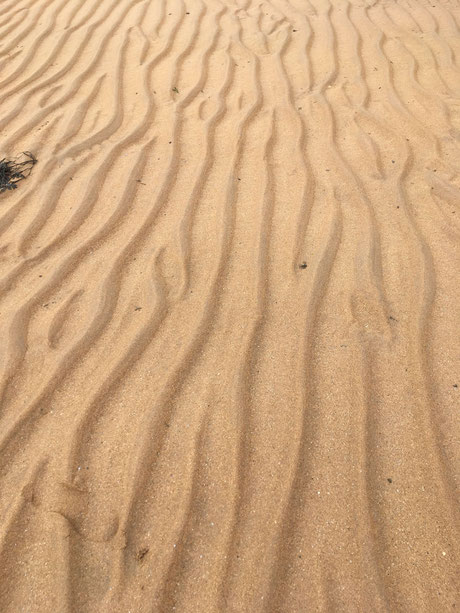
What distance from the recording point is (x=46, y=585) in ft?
4.06

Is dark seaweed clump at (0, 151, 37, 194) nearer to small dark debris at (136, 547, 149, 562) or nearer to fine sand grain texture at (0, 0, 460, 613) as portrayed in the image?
fine sand grain texture at (0, 0, 460, 613)

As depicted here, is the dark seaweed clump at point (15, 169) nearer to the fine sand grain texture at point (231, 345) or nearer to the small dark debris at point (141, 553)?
the fine sand grain texture at point (231, 345)

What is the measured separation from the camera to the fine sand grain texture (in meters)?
1.27

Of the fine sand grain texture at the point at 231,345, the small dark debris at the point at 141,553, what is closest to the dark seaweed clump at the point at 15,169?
the fine sand grain texture at the point at 231,345

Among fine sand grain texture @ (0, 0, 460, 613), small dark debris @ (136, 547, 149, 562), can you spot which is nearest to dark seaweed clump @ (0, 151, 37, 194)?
fine sand grain texture @ (0, 0, 460, 613)

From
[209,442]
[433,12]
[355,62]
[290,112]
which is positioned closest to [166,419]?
[209,442]

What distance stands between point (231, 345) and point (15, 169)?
5.99 ft

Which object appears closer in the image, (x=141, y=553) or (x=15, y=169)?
(x=141, y=553)

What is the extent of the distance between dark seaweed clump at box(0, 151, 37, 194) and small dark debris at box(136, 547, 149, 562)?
2.08 meters

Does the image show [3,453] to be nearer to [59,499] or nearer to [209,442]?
[59,499]

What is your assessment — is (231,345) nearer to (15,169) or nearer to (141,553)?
(141,553)

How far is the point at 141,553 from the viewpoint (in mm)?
1282

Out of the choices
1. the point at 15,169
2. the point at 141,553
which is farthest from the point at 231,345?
the point at 15,169

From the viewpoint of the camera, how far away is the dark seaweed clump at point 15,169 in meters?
2.51
